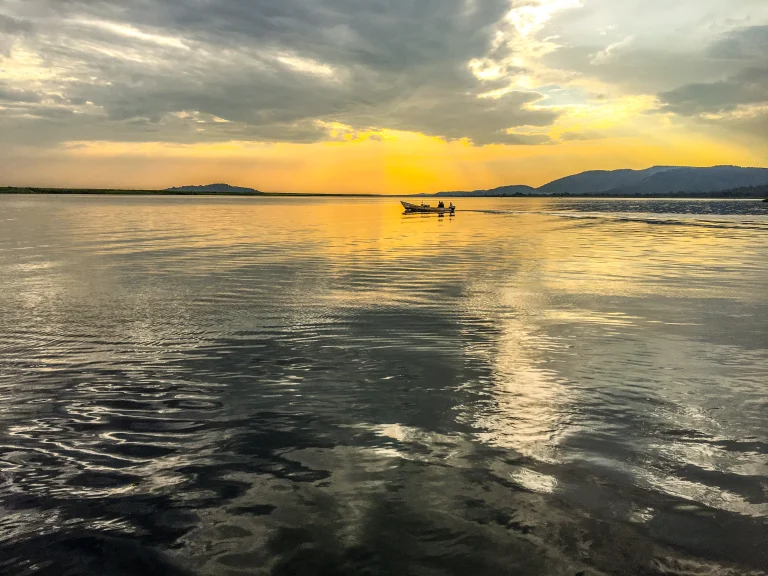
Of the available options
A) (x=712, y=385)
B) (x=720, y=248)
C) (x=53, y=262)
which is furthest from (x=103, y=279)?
(x=720, y=248)

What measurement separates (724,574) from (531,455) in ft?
9.46

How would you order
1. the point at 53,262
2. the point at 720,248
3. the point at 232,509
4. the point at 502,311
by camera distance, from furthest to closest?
the point at 720,248 < the point at 53,262 < the point at 502,311 < the point at 232,509

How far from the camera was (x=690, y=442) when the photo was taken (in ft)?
27.8

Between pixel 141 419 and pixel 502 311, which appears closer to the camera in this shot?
pixel 141 419

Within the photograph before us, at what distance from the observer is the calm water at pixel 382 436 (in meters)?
5.87

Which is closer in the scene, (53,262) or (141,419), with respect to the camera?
(141,419)

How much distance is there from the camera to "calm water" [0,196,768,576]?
19.3ft

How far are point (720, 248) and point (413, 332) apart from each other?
129 ft

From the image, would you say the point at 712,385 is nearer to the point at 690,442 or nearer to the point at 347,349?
the point at 690,442

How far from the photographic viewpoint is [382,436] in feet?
28.6

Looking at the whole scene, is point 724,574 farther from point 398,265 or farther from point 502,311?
point 398,265

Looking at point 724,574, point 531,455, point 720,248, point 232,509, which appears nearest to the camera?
point 724,574

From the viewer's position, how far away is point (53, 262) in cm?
3155

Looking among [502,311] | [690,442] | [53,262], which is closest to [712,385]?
[690,442]
